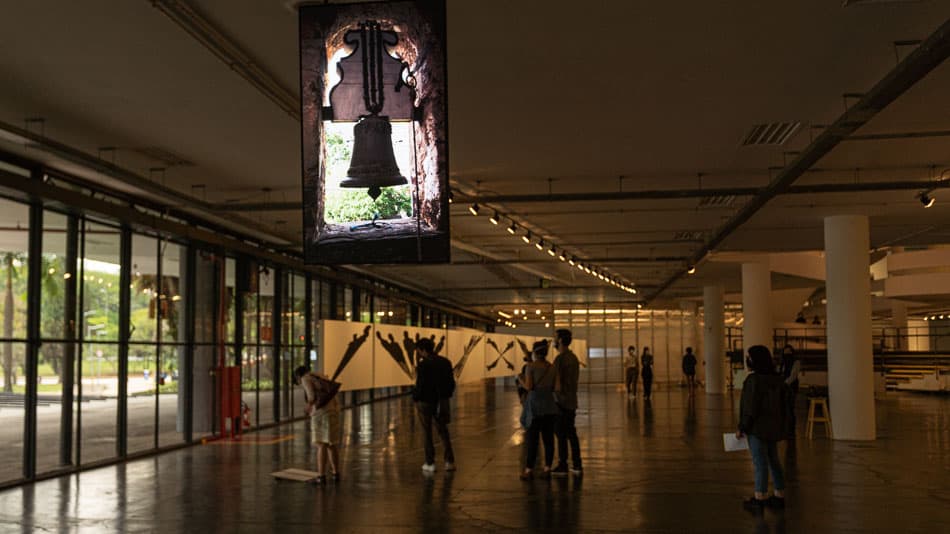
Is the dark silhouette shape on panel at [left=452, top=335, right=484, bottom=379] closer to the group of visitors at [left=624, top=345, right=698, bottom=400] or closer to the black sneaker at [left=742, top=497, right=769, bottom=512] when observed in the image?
the group of visitors at [left=624, top=345, right=698, bottom=400]

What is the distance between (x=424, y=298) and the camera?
40.6 m

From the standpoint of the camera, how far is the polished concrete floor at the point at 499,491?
30.6 feet

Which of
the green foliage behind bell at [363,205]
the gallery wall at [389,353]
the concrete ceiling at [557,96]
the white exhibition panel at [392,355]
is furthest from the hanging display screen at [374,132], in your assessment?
the white exhibition panel at [392,355]

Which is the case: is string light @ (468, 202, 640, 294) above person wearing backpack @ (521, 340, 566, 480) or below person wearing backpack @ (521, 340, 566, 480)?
above

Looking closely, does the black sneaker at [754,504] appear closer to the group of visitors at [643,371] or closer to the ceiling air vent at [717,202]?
the ceiling air vent at [717,202]

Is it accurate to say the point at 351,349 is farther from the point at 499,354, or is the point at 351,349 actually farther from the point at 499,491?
the point at 499,354

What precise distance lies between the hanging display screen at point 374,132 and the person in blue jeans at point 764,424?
4107 mm

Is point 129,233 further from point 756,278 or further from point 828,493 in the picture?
point 756,278

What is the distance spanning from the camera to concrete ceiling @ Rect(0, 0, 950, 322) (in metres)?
8.52

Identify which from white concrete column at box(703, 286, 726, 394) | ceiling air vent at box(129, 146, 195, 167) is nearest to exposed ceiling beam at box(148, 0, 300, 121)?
ceiling air vent at box(129, 146, 195, 167)

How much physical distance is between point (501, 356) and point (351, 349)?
1818cm

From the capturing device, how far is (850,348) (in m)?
17.7

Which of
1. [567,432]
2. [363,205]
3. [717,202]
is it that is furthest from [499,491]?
[717,202]

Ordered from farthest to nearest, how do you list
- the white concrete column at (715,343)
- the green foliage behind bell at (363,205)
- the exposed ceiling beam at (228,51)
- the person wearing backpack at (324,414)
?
1. the white concrete column at (715,343)
2. the person wearing backpack at (324,414)
3. the exposed ceiling beam at (228,51)
4. the green foliage behind bell at (363,205)
